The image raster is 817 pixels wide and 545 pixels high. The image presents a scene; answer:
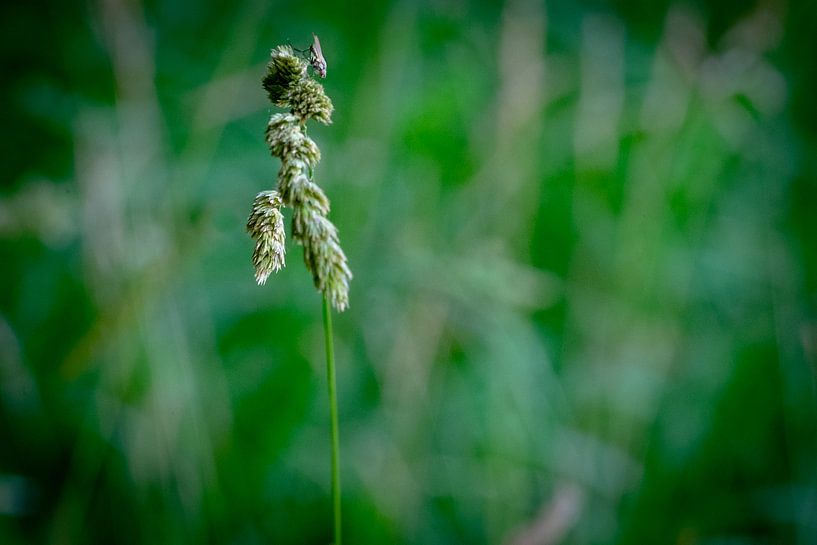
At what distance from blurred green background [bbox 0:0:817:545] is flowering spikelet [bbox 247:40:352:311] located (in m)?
0.79

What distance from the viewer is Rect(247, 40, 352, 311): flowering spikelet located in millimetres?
605

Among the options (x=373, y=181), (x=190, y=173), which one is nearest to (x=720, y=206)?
(x=373, y=181)

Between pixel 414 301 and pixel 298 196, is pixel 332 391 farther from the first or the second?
pixel 414 301

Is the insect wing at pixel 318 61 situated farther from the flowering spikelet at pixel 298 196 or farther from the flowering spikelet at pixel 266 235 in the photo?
the flowering spikelet at pixel 266 235

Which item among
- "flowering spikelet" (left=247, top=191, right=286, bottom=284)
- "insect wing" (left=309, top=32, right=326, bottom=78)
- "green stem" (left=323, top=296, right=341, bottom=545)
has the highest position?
"insect wing" (left=309, top=32, right=326, bottom=78)

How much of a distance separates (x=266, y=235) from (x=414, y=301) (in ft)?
3.36

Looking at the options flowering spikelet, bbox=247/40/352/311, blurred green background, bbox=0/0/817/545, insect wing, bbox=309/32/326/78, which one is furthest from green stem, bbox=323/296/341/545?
blurred green background, bbox=0/0/817/545

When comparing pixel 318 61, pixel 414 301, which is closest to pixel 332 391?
pixel 318 61

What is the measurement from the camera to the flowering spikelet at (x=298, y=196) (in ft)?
1.98

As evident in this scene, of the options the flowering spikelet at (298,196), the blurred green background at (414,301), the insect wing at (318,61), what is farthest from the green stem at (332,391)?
the blurred green background at (414,301)

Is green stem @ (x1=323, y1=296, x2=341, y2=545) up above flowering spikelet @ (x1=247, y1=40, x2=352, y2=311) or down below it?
below

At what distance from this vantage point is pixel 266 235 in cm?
63

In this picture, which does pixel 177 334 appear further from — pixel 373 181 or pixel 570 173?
pixel 570 173

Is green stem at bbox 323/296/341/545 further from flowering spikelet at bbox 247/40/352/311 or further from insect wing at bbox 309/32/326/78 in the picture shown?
insect wing at bbox 309/32/326/78
